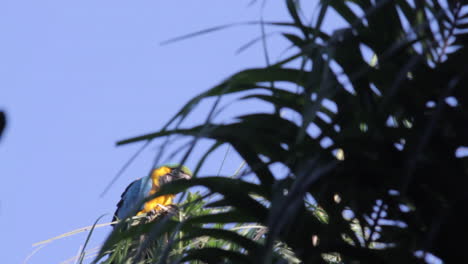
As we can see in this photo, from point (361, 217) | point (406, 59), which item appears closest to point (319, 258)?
point (361, 217)

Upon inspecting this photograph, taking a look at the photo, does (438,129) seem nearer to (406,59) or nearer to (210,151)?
(406,59)

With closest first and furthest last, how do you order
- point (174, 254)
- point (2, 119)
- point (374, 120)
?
point (2, 119), point (374, 120), point (174, 254)

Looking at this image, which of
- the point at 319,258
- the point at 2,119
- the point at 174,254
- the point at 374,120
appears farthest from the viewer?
the point at 174,254

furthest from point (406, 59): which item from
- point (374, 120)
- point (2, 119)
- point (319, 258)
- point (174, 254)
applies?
point (174, 254)

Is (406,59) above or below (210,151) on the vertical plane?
above

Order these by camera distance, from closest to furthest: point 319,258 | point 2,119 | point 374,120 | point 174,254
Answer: point 2,119 < point 374,120 < point 319,258 < point 174,254

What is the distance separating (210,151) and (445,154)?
13.1 inches

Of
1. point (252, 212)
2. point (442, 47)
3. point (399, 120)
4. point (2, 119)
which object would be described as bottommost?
point (2, 119)

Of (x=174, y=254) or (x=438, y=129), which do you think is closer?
(x=438, y=129)

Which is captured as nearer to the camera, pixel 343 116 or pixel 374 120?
pixel 374 120

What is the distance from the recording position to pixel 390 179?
0.99m

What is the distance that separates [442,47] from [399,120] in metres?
0.15

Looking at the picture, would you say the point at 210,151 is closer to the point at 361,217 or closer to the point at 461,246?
the point at 361,217

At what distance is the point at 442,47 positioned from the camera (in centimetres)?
117
